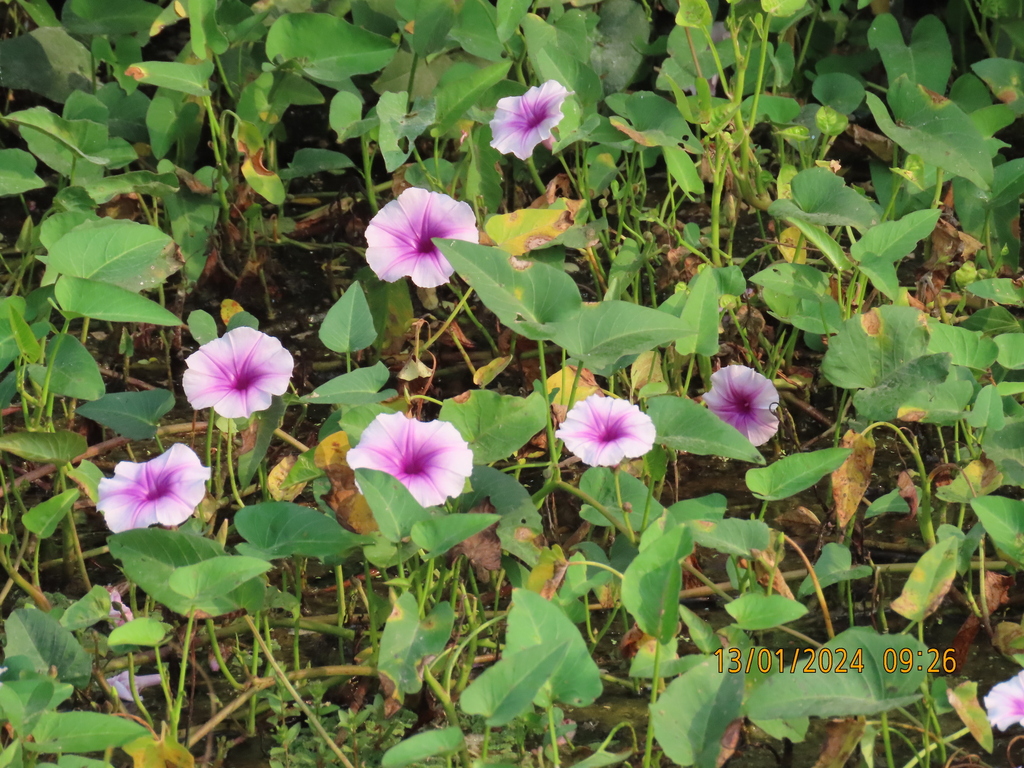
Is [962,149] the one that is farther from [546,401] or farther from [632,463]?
[546,401]

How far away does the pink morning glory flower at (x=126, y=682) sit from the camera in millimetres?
1214

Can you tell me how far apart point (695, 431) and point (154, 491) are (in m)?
0.53

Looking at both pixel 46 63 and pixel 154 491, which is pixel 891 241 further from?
pixel 46 63

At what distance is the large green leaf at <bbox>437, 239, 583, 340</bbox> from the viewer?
116 cm

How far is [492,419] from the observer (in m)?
1.19

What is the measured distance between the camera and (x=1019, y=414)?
132 centimetres

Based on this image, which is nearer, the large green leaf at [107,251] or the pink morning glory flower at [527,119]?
the large green leaf at [107,251]

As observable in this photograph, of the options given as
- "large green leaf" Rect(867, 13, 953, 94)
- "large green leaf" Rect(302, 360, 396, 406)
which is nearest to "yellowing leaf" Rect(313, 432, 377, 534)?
"large green leaf" Rect(302, 360, 396, 406)

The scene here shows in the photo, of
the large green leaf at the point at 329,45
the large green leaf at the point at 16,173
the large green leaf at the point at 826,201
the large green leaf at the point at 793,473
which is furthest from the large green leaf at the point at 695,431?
the large green leaf at the point at 16,173

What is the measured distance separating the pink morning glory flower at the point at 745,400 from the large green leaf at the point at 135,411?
0.62m

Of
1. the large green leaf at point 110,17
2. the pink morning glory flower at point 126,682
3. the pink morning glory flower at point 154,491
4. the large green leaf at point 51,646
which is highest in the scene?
the large green leaf at point 110,17

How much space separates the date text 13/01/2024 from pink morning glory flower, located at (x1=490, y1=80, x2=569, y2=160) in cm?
68

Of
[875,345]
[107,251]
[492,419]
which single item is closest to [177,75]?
[107,251]

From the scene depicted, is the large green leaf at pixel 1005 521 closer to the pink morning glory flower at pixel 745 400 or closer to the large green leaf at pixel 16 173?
the pink morning glory flower at pixel 745 400
